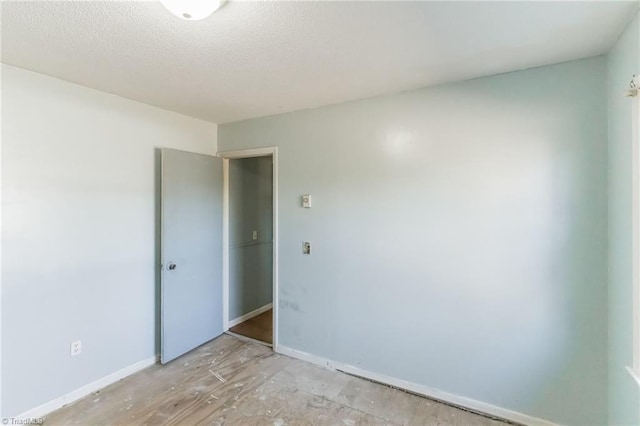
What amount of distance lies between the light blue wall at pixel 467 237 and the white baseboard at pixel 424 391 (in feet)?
0.16

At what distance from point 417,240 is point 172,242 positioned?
2.21 m

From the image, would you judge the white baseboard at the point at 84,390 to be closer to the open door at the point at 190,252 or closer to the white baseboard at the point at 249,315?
the open door at the point at 190,252

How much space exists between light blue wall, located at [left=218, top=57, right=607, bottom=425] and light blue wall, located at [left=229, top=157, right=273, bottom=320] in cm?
102

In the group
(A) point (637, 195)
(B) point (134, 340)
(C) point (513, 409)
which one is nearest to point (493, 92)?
(A) point (637, 195)

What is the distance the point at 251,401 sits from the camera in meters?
2.28

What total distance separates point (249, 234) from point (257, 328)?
46.0 inches

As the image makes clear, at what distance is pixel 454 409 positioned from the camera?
7.22ft

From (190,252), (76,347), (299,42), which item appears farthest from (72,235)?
(299,42)

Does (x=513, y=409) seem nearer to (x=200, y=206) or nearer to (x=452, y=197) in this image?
(x=452, y=197)

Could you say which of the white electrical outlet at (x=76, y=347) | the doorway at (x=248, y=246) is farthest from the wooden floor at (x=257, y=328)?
the white electrical outlet at (x=76, y=347)

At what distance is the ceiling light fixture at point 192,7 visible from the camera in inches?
49.8

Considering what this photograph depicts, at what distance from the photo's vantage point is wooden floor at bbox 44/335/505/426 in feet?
6.86

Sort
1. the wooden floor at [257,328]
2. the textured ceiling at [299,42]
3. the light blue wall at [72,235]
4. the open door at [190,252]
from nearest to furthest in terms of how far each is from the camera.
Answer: the textured ceiling at [299,42], the light blue wall at [72,235], the open door at [190,252], the wooden floor at [257,328]

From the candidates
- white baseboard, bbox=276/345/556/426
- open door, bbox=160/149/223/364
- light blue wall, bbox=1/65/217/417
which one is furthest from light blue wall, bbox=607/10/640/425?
light blue wall, bbox=1/65/217/417
